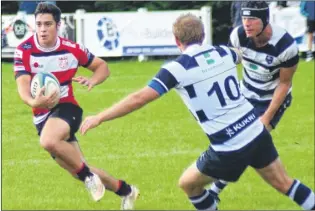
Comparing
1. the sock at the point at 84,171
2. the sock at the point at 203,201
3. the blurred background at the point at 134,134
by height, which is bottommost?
the blurred background at the point at 134,134

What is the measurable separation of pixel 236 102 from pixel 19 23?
708 inches

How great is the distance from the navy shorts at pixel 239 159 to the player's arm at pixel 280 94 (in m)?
1.44

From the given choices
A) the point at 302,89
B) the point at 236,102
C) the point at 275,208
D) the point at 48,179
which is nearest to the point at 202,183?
the point at 236,102

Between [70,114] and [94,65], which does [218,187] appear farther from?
[94,65]

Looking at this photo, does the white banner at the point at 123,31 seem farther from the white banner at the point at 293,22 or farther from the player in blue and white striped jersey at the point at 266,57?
the player in blue and white striped jersey at the point at 266,57

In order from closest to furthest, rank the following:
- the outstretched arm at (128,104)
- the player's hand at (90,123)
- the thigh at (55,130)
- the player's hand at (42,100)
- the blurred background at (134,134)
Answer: the player's hand at (90,123) < the outstretched arm at (128,104) < the player's hand at (42,100) < the thigh at (55,130) < the blurred background at (134,134)

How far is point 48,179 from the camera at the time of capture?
10.0m

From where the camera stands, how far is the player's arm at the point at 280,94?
28.2ft

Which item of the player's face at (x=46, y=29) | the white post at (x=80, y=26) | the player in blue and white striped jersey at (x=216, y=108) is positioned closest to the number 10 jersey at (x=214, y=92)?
the player in blue and white striped jersey at (x=216, y=108)

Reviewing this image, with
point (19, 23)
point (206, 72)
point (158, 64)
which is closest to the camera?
point (206, 72)

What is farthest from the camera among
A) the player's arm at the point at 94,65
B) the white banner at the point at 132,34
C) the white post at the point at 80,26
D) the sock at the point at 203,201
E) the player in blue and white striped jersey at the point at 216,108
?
the white post at the point at 80,26

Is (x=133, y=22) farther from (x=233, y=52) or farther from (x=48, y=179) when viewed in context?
(x=233, y=52)

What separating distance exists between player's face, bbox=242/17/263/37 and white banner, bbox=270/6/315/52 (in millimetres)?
15343

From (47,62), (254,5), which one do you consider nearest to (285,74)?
(254,5)
